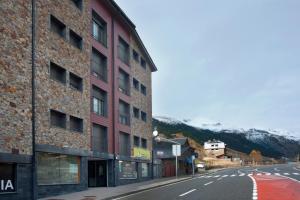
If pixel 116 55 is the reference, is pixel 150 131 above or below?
below

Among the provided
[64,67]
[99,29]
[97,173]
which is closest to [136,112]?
[97,173]

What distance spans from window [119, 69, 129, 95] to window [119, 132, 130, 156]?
3860 mm

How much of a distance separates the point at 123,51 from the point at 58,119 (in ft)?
53.9

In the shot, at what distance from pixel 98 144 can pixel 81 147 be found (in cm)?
484

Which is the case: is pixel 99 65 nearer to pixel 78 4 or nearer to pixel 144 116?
pixel 78 4

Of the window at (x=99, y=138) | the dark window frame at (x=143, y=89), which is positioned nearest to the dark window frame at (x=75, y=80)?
the window at (x=99, y=138)

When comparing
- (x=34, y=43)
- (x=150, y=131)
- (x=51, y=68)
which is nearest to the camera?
(x=34, y=43)

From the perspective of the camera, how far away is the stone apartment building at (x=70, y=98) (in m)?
23.5

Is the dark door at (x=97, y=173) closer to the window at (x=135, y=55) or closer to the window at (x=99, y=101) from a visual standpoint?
the window at (x=99, y=101)

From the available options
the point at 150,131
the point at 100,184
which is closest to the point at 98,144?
the point at 100,184

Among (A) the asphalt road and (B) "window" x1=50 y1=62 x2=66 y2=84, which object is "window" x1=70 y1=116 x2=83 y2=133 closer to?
(B) "window" x1=50 y1=62 x2=66 y2=84

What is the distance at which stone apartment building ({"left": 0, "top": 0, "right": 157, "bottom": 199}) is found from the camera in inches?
925

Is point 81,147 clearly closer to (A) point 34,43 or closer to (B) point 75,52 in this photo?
(B) point 75,52

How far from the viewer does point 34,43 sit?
25.6m
